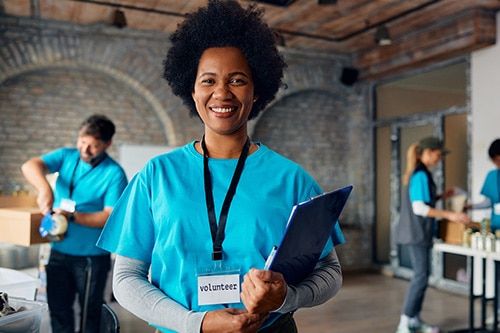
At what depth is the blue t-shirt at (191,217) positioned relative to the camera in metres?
1.12

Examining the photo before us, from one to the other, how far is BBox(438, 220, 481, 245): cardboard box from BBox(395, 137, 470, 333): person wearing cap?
5 centimetres

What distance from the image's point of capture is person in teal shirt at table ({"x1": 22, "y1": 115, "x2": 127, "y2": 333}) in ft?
8.95

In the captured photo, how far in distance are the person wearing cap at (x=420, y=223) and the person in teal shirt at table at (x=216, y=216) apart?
9.04 ft

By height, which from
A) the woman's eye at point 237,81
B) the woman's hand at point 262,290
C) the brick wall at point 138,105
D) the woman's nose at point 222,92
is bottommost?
the woman's hand at point 262,290

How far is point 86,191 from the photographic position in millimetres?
2799

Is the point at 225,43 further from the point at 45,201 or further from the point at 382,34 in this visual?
the point at 382,34

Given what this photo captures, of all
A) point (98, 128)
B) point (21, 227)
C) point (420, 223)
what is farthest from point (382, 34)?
Result: point (21, 227)

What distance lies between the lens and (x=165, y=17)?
207 inches

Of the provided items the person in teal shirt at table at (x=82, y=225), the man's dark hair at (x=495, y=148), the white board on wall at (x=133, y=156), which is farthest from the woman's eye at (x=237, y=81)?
the white board on wall at (x=133, y=156)

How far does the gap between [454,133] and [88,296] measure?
447 cm

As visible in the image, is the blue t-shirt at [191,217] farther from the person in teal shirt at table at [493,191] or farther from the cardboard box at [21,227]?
the person in teal shirt at table at [493,191]

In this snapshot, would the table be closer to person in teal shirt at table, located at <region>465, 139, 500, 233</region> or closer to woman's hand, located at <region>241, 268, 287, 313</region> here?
person in teal shirt at table, located at <region>465, 139, 500, 233</region>

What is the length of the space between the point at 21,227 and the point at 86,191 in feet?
1.59

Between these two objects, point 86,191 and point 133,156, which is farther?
point 133,156
